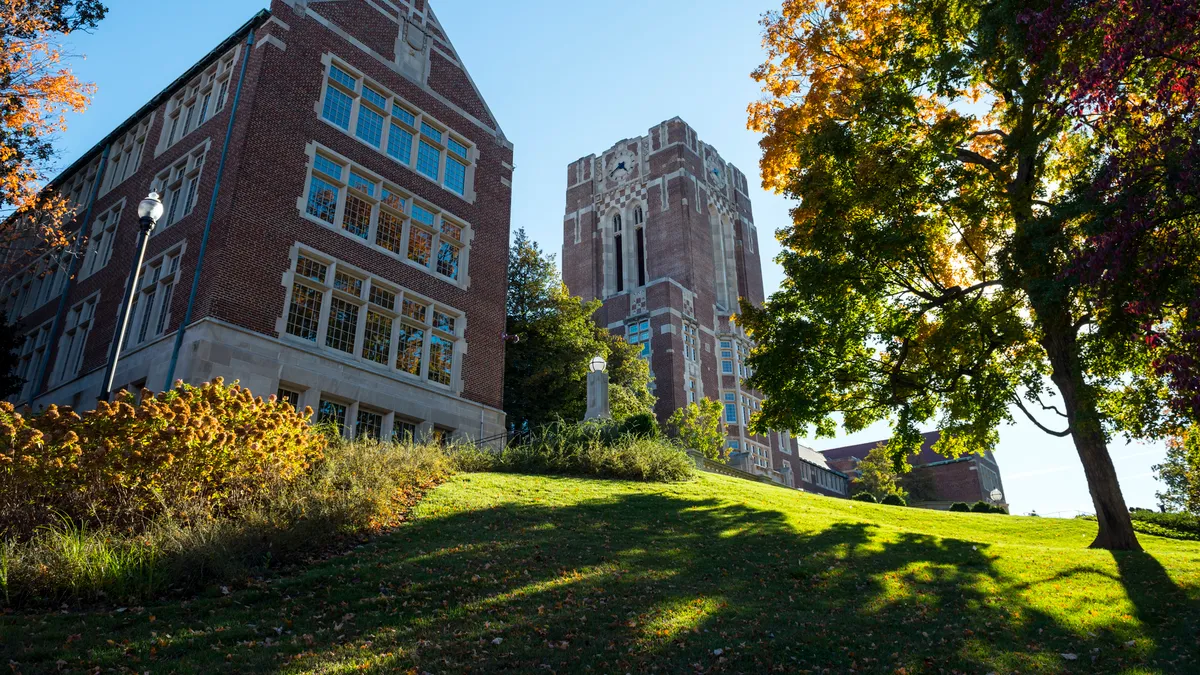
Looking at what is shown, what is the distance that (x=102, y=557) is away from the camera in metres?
8.20

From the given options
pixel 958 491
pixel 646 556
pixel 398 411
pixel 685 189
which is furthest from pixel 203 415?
pixel 958 491

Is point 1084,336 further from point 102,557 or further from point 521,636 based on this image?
point 102,557

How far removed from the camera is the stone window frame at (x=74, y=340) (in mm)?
23053

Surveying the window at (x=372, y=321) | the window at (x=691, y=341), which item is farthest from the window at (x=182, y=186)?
the window at (x=691, y=341)

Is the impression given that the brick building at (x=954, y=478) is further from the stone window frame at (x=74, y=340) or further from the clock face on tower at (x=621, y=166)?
the stone window frame at (x=74, y=340)

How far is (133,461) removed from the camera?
9.86 meters

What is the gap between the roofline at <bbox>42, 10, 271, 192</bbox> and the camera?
23.0 m

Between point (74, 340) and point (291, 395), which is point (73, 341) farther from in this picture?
point (291, 395)

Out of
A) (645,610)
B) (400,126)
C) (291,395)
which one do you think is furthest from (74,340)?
(645,610)

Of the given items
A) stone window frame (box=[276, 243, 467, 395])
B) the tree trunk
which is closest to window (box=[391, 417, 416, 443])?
stone window frame (box=[276, 243, 467, 395])

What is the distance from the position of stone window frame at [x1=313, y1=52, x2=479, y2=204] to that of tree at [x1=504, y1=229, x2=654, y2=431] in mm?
7466

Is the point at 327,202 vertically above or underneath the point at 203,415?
above

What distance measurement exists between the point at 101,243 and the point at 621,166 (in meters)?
45.1

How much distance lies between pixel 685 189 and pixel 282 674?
56804mm
